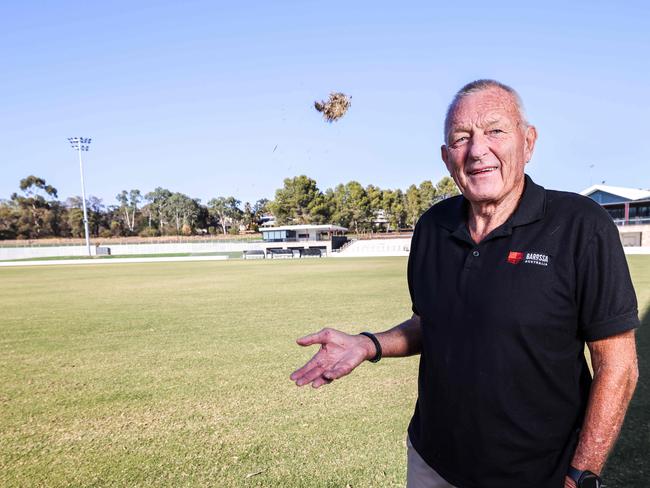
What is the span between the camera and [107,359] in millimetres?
6742

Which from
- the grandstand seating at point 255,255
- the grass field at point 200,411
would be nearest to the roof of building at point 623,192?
the grandstand seating at point 255,255

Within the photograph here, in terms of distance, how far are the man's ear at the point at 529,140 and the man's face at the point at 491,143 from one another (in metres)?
0.04

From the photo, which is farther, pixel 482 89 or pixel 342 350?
pixel 342 350

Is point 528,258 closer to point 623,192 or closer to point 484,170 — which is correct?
point 484,170

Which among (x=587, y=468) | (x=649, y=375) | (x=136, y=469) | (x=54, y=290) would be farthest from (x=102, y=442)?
(x=54, y=290)

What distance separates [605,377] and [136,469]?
3458 millimetres

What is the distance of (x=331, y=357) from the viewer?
2.01m

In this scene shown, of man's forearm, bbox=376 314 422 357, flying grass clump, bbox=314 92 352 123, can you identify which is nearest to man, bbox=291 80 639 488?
man's forearm, bbox=376 314 422 357

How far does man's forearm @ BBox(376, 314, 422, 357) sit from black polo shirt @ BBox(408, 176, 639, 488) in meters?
0.42

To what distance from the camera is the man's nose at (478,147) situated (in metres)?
1.71

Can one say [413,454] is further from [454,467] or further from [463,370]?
[463,370]

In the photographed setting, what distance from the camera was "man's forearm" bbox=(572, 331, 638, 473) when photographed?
1.48 metres

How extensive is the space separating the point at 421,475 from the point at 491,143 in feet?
4.92

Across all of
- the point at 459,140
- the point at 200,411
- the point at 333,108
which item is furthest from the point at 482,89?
the point at 333,108
